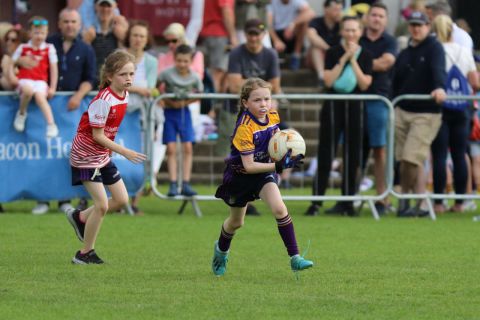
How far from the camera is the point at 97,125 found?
10.2m

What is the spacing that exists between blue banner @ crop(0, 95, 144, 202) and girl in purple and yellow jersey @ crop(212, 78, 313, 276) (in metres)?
5.29

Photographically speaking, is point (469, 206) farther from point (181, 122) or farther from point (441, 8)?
point (181, 122)

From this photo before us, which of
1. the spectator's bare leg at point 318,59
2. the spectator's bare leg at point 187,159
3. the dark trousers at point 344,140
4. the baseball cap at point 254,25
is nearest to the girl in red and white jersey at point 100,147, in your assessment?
the spectator's bare leg at point 187,159

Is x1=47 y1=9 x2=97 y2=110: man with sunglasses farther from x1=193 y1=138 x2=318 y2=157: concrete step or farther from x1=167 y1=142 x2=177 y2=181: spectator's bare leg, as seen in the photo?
x1=193 y1=138 x2=318 y2=157: concrete step

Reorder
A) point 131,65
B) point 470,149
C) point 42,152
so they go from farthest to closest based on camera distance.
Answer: point 470,149, point 42,152, point 131,65

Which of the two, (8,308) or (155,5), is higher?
(155,5)

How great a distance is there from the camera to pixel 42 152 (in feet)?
48.7

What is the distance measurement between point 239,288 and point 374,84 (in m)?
7.08

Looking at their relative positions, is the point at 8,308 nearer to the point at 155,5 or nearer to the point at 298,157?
the point at 298,157

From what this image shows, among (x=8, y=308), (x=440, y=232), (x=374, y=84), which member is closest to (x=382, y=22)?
(x=374, y=84)

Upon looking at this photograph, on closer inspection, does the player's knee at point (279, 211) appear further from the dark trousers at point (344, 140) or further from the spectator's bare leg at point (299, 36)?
the spectator's bare leg at point (299, 36)

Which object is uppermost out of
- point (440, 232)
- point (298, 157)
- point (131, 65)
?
point (131, 65)

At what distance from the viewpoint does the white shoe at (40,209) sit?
49.2 ft

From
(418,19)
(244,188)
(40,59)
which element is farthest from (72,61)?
(244,188)
